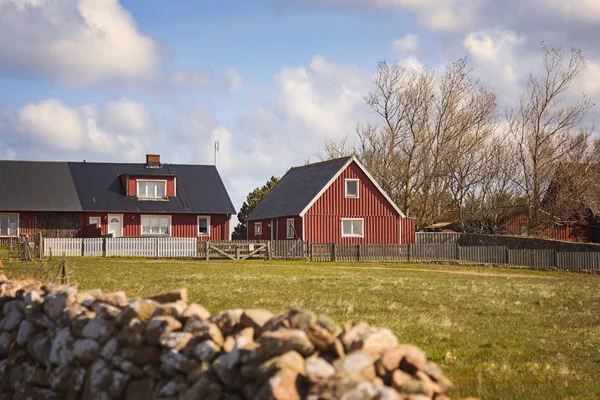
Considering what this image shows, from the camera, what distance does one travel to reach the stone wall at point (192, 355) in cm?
517

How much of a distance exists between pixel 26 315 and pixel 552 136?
70044mm

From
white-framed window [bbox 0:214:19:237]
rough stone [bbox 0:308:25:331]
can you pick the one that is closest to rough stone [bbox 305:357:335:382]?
rough stone [bbox 0:308:25:331]

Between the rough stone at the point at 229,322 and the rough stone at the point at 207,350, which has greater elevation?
the rough stone at the point at 229,322

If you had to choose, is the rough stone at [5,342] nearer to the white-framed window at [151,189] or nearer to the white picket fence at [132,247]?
the white picket fence at [132,247]

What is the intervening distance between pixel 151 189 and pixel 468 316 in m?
48.9

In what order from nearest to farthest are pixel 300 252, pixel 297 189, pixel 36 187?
pixel 300 252 → pixel 297 189 → pixel 36 187

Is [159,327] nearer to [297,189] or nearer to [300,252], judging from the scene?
[300,252]

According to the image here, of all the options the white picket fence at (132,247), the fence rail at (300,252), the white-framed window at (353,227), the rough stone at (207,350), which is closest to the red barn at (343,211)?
the white-framed window at (353,227)

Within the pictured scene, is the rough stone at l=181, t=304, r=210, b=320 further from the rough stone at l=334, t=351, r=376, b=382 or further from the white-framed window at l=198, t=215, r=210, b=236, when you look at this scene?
the white-framed window at l=198, t=215, r=210, b=236

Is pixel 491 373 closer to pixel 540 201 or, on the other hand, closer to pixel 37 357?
pixel 37 357

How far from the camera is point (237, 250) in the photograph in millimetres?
49125

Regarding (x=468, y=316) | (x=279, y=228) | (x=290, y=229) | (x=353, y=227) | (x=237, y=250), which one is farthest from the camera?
(x=279, y=228)

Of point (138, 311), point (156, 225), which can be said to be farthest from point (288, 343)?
point (156, 225)

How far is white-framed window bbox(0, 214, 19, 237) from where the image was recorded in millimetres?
60625
